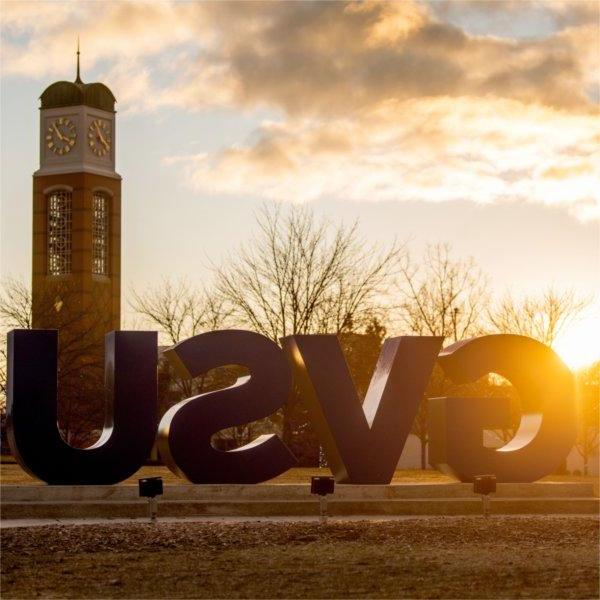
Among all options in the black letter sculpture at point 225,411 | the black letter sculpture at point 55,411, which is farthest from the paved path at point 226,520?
the black letter sculpture at point 55,411

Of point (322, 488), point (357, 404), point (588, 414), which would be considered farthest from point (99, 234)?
point (322, 488)

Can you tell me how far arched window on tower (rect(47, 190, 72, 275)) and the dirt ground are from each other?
9076 centimetres

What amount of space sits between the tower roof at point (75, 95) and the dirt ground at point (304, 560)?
96.3m

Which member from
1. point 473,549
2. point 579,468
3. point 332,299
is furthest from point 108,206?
point 473,549

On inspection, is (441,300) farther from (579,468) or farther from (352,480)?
(352,480)

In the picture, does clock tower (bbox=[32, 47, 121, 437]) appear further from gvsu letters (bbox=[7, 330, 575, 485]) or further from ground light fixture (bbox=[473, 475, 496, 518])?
ground light fixture (bbox=[473, 475, 496, 518])

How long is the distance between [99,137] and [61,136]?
3264mm

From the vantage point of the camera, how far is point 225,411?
83.5 ft

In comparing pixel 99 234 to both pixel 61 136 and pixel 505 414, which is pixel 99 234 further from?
pixel 505 414

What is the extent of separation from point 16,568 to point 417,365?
12133 mm

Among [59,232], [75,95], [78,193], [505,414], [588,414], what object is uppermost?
[75,95]

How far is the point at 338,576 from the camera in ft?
50.0

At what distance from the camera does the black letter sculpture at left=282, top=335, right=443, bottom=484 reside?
1014 inches

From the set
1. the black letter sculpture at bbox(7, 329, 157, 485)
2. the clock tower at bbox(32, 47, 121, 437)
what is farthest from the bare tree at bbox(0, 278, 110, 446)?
the clock tower at bbox(32, 47, 121, 437)
